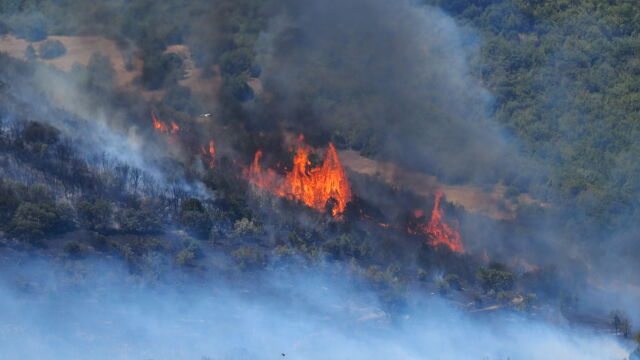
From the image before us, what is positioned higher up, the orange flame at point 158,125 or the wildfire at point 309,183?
the wildfire at point 309,183

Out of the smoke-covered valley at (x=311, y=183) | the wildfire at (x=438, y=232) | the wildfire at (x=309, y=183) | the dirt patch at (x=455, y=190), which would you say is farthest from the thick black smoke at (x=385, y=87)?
the wildfire at (x=438, y=232)

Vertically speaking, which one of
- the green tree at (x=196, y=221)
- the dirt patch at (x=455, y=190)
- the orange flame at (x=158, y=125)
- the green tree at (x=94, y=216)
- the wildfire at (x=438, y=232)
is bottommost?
the green tree at (x=94, y=216)

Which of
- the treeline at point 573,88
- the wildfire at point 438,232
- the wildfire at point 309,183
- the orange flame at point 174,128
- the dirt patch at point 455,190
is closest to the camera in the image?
the wildfire at point 438,232

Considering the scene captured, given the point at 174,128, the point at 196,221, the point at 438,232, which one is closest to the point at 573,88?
the point at 438,232

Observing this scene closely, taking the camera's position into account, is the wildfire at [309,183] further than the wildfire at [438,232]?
Yes

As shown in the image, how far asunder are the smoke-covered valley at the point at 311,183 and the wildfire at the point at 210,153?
15cm

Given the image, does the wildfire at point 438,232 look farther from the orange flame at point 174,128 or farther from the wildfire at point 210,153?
the orange flame at point 174,128

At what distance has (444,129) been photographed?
5869 cm

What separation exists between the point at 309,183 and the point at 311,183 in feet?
0.32

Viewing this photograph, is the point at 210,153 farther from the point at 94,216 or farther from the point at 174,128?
the point at 94,216

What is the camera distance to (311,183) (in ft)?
174

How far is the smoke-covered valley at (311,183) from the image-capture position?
42875 millimetres

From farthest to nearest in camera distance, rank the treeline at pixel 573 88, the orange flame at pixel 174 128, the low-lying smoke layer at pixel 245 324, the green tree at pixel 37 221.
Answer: the orange flame at pixel 174 128 → the treeline at pixel 573 88 → the green tree at pixel 37 221 → the low-lying smoke layer at pixel 245 324

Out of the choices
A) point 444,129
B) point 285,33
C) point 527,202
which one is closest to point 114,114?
point 285,33
